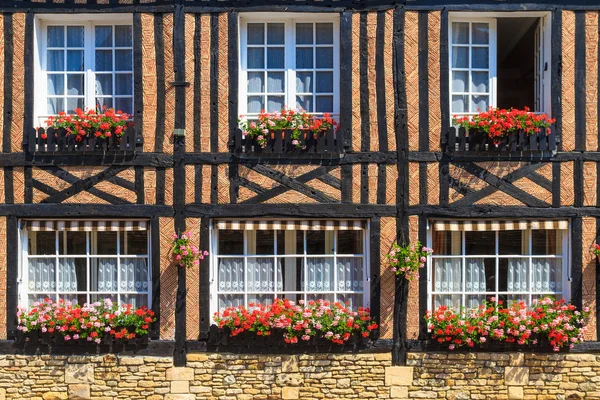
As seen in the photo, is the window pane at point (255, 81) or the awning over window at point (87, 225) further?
the window pane at point (255, 81)

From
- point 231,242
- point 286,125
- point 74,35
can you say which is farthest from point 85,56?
point 231,242

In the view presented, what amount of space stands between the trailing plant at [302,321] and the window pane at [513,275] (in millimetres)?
1618

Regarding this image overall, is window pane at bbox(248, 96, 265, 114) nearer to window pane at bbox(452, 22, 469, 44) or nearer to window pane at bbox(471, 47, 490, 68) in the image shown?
window pane at bbox(452, 22, 469, 44)

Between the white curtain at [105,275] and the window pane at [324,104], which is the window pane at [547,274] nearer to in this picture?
the window pane at [324,104]

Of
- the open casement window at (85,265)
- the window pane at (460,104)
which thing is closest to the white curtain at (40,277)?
the open casement window at (85,265)

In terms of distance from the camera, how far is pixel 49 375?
6691 mm

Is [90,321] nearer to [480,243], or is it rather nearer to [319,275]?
[319,275]

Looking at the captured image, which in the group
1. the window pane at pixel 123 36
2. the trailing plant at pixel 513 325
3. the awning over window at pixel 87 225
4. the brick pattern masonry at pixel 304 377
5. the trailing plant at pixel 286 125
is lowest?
the brick pattern masonry at pixel 304 377

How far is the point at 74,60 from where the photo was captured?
698 cm

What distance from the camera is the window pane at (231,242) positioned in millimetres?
6891

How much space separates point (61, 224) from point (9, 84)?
1.71 m

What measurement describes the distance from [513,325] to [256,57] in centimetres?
425

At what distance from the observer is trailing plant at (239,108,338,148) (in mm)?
6602

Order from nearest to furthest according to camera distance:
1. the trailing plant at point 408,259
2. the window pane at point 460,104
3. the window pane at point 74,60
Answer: the trailing plant at point 408,259 < the window pane at point 460,104 < the window pane at point 74,60
